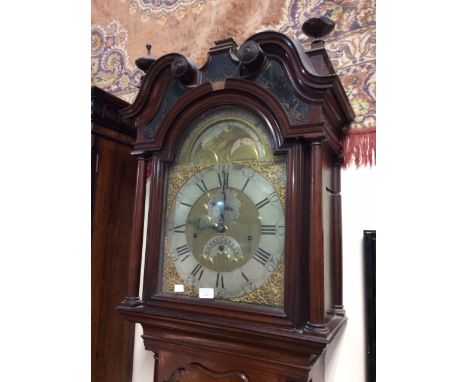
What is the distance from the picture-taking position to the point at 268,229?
2.73ft

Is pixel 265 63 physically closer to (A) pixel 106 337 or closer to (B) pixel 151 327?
(B) pixel 151 327

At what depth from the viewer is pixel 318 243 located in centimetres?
77

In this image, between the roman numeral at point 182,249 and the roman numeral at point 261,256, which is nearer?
the roman numeral at point 261,256

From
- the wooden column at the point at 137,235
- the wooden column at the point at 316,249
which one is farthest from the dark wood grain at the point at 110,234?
the wooden column at the point at 316,249

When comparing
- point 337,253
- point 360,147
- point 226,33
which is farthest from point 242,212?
point 226,33

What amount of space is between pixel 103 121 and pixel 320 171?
792 mm

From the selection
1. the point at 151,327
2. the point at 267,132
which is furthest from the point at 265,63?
the point at 151,327

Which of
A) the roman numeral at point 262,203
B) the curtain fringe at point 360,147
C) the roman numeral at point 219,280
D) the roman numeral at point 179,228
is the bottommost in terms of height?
the roman numeral at point 219,280

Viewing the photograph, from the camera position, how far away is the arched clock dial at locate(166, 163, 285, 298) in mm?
832

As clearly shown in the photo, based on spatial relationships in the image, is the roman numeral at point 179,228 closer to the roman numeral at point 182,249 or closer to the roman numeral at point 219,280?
the roman numeral at point 182,249

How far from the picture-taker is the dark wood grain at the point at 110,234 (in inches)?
44.1

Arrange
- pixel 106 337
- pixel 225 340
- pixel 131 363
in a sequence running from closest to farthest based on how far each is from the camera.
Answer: pixel 225 340 < pixel 106 337 < pixel 131 363

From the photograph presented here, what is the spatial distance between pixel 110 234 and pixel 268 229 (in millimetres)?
632

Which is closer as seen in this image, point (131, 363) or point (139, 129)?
point (139, 129)
